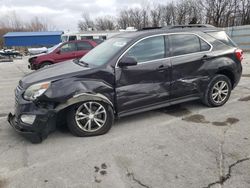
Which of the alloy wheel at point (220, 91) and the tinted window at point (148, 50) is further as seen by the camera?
the alloy wheel at point (220, 91)

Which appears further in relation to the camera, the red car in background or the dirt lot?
the red car in background

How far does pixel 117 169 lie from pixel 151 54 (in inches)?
88.6

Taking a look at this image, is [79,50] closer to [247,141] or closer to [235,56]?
[235,56]

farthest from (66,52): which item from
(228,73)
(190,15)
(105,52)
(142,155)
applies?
(190,15)

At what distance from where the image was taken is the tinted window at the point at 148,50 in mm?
4465

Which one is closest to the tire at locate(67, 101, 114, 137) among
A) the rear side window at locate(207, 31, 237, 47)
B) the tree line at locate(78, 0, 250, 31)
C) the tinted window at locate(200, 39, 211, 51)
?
the tinted window at locate(200, 39, 211, 51)

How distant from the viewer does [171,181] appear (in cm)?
290

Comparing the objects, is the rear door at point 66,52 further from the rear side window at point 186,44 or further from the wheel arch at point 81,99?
the wheel arch at point 81,99

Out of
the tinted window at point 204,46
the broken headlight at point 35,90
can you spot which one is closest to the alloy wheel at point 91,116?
the broken headlight at point 35,90

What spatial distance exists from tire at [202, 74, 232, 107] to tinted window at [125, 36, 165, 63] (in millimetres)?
1326

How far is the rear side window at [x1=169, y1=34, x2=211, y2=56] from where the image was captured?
4.82m

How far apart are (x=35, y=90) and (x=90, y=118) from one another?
95 cm

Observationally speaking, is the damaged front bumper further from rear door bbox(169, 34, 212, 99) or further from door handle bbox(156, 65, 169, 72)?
rear door bbox(169, 34, 212, 99)

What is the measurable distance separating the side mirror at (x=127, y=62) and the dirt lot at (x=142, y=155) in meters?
1.11
